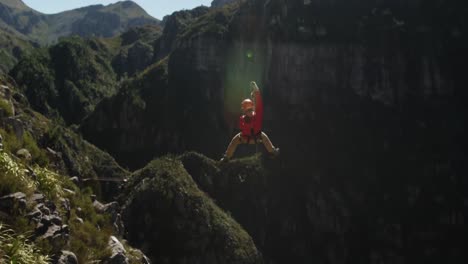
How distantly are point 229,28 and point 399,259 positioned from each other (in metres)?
96.1

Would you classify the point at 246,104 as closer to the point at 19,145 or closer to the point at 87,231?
the point at 87,231

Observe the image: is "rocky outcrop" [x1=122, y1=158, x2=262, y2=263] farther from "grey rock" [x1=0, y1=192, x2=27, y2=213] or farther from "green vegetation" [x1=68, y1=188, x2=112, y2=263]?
Result: "grey rock" [x1=0, y1=192, x2=27, y2=213]

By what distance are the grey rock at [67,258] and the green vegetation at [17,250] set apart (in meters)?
1.29

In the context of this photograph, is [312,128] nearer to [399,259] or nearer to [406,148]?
[406,148]

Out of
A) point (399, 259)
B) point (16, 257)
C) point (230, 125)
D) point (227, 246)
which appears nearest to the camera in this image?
point (16, 257)

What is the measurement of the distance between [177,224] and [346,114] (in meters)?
83.0

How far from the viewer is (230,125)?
157500 mm

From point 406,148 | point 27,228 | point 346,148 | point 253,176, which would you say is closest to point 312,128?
point 346,148

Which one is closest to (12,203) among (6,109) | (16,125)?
(16,125)

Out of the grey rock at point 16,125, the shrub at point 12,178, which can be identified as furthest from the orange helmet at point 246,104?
the grey rock at point 16,125

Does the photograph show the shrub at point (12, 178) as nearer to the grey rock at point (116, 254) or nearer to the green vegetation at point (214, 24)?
the grey rock at point (116, 254)

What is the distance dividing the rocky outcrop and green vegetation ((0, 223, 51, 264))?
44.8 meters

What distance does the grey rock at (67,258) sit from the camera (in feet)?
59.8

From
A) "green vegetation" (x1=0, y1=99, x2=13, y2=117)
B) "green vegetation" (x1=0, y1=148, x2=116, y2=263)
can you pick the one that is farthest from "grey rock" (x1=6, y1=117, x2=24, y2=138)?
"green vegetation" (x1=0, y1=148, x2=116, y2=263)
